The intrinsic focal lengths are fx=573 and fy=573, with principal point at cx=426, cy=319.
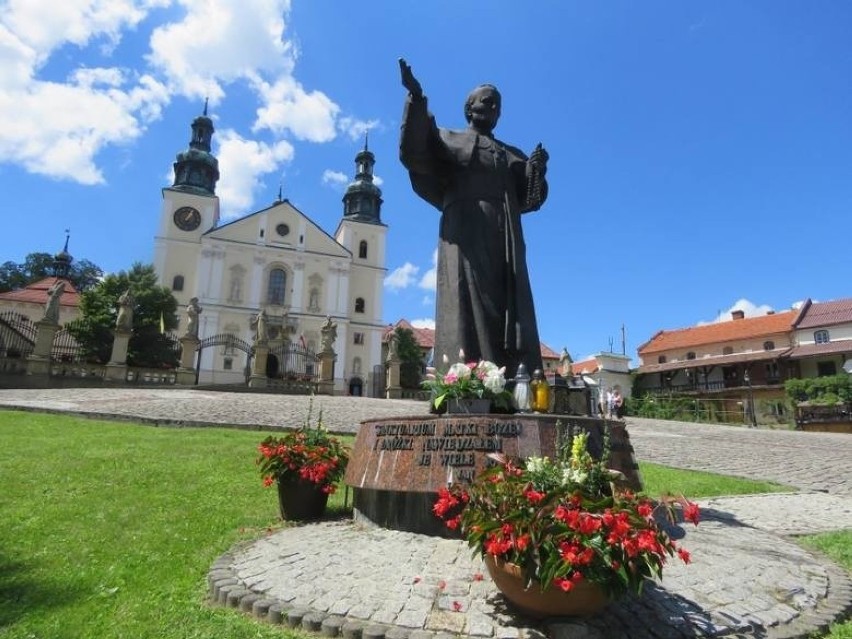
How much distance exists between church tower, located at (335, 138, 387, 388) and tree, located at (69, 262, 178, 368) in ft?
58.6

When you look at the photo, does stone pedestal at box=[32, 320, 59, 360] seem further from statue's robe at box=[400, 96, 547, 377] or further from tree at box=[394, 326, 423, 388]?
tree at box=[394, 326, 423, 388]

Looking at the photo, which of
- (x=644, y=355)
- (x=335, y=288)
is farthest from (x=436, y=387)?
(x=644, y=355)

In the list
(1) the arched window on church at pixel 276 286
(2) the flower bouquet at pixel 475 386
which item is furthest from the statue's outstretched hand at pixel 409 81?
(1) the arched window on church at pixel 276 286

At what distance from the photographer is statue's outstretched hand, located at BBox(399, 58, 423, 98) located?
5.45m

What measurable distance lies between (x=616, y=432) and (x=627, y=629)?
2356 mm

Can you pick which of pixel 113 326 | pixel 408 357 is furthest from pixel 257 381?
pixel 408 357

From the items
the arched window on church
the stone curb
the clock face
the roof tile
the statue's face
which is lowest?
the stone curb

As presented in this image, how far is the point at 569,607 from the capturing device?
111 inches

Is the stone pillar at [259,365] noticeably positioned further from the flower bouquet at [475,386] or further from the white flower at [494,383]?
the white flower at [494,383]

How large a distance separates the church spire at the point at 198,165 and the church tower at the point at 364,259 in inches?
500

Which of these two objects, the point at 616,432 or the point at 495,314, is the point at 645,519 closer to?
the point at 616,432

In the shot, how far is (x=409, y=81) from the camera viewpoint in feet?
18.2

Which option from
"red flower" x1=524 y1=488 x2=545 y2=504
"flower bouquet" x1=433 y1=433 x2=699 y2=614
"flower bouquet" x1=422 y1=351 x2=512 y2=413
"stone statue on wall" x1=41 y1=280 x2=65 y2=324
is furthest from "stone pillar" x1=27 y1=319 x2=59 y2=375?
"red flower" x1=524 y1=488 x2=545 y2=504

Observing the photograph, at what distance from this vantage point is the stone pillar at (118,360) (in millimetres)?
24109
